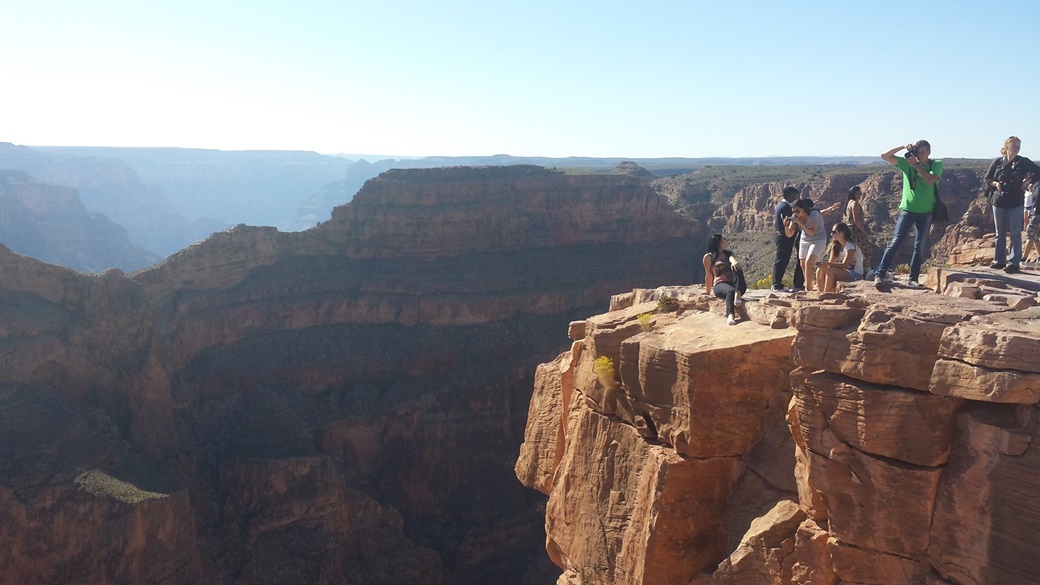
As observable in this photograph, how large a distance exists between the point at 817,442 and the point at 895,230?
6435mm

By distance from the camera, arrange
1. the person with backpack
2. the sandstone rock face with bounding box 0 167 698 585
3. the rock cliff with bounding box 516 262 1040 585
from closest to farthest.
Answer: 1. the rock cliff with bounding box 516 262 1040 585
2. the person with backpack
3. the sandstone rock face with bounding box 0 167 698 585

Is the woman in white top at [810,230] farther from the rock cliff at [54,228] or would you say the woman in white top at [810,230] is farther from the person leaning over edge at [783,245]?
the rock cliff at [54,228]

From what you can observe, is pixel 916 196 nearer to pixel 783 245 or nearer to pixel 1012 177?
pixel 1012 177

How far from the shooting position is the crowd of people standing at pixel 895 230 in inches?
494

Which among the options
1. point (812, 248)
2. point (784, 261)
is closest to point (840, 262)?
point (812, 248)

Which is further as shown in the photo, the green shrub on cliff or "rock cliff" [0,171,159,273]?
"rock cliff" [0,171,159,273]

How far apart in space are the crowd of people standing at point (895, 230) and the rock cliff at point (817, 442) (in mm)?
675

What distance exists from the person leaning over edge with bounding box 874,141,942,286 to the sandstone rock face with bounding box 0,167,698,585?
91.2ft

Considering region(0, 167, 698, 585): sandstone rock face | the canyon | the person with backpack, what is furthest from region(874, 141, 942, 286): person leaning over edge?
region(0, 167, 698, 585): sandstone rock face

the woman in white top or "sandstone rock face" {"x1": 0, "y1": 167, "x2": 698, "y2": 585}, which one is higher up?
the woman in white top

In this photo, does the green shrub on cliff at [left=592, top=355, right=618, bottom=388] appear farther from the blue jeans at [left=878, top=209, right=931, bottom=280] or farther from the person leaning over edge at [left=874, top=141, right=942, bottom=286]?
the blue jeans at [left=878, top=209, right=931, bottom=280]

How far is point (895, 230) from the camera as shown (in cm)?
1352

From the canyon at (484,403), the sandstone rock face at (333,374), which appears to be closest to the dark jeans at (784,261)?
the canyon at (484,403)

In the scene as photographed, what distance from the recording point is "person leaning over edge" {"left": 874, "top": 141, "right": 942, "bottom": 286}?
12523mm
